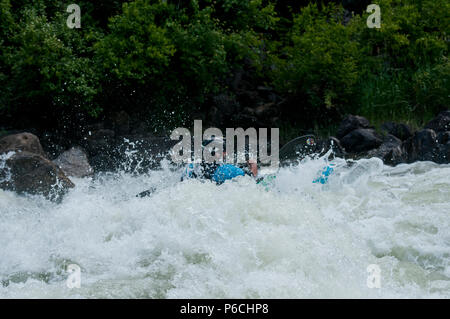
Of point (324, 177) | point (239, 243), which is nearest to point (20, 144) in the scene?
point (324, 177)

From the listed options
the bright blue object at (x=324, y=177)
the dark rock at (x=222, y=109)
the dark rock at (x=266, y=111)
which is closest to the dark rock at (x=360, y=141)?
the dark rock at (x=266, y=111)

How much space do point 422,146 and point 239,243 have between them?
4.74 meters

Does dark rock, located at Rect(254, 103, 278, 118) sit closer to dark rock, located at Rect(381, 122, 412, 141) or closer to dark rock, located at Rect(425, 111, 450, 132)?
dark rock, located at Rect(381, 122, 412, 141)

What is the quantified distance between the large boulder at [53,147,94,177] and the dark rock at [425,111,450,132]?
18.6ft

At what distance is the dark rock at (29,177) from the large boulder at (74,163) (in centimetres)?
108

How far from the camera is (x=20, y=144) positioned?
8484mm

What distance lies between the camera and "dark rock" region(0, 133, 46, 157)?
27.6 feet

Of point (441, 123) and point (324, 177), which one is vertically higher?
point (441, 123)

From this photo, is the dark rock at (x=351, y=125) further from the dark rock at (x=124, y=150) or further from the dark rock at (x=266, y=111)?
the dark rock at (x=124, y=150)

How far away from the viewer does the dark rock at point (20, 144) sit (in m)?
8.41

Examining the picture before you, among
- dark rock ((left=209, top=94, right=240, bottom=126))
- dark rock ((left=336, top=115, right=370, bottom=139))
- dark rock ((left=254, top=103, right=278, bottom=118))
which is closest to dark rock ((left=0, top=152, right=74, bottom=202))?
dark rock ((left=209, top=94, right=240, bottom=126))

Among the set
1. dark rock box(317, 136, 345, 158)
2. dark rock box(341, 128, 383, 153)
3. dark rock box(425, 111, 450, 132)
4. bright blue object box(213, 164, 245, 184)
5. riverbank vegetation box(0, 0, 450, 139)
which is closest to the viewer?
bright blue object box(213, 164, 245, 184)

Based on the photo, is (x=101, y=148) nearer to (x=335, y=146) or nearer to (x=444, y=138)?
(x=335, y=146)
